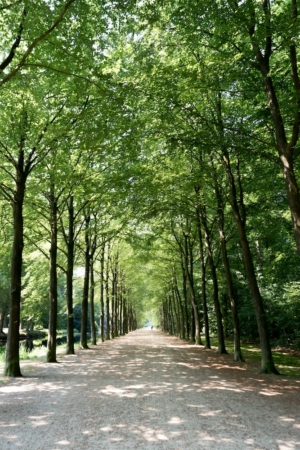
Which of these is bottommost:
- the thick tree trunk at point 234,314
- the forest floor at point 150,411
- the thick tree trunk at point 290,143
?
the forest floor at point 150,411

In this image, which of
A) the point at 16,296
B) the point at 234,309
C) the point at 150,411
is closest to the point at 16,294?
the point at 16,296

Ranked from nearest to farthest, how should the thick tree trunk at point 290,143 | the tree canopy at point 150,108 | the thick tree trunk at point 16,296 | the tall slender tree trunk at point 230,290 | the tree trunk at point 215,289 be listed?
the tree canopy at point 150,108
the thick tree trunk at point 290,143
the thick tree trunk at point 16,296
the tall slender tree trunk at point 230,290
the tree trunk at point 215,289

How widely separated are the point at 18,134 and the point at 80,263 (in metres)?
17.3

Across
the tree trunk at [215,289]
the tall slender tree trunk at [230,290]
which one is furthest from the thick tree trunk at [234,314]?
the tree trunk at [215,289]

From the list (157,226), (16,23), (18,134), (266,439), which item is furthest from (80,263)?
(266,439)

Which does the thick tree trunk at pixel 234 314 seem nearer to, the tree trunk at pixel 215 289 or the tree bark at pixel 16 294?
the tree trunk at pixel 215 289

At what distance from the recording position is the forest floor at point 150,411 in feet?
15.8

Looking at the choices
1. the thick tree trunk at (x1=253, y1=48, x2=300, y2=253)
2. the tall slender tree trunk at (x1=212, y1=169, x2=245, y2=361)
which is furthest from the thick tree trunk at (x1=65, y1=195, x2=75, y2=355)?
the thick tree trunk at (x1=253, y1=48, x2=300, y2=253)

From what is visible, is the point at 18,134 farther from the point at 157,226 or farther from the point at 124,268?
the point at 124,268

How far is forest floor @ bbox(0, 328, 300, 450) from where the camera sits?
15.8 ft

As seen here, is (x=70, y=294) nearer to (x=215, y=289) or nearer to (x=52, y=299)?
(x=52, y=299)

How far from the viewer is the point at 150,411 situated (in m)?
6.22

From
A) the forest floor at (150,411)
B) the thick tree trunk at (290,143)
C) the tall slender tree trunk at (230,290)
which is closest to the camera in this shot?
the forest floor at (150,411)

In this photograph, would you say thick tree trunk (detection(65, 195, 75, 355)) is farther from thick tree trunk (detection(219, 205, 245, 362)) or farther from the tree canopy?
thick tree trunk (detection(219, 205, 245, 362))
